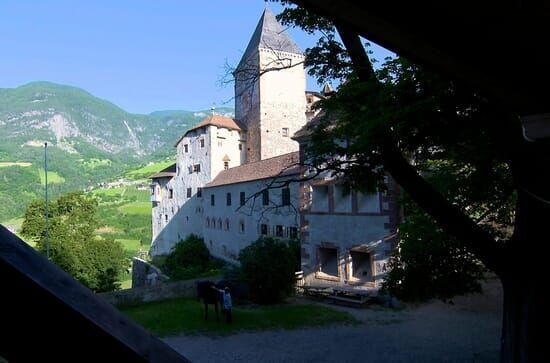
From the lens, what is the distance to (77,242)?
4297 centimetres

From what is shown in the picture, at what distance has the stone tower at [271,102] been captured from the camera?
4812 centimetres

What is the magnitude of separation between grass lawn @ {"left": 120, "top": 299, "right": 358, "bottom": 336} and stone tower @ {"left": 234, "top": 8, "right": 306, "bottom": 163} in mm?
30108

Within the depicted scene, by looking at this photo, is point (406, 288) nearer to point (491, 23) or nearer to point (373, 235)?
point (491, 23)

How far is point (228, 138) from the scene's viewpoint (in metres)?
48.3

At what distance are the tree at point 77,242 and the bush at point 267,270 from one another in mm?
23739

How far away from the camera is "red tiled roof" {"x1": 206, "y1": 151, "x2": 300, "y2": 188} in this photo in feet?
91.8

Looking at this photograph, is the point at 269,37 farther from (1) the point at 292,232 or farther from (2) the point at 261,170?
(1) the point at 292,232

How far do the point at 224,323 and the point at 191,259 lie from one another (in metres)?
27.4

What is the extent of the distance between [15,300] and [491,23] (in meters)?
Result: 2.09

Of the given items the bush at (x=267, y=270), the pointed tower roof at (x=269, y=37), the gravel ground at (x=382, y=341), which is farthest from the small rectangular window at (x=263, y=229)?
the pointed tower roof at (x=269, y=37)

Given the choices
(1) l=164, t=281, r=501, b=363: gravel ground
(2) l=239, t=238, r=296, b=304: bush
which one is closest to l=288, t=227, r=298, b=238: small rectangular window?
(2) l=239, t=238, r=296, b=304: bush

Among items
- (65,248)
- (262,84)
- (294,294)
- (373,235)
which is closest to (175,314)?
(294,294)

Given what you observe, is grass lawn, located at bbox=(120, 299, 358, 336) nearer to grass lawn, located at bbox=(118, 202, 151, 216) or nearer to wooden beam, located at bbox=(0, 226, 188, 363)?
wooden beam, located at bbox=(0, 226, 188, 363)

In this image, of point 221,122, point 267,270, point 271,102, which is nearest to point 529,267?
point 267,270
